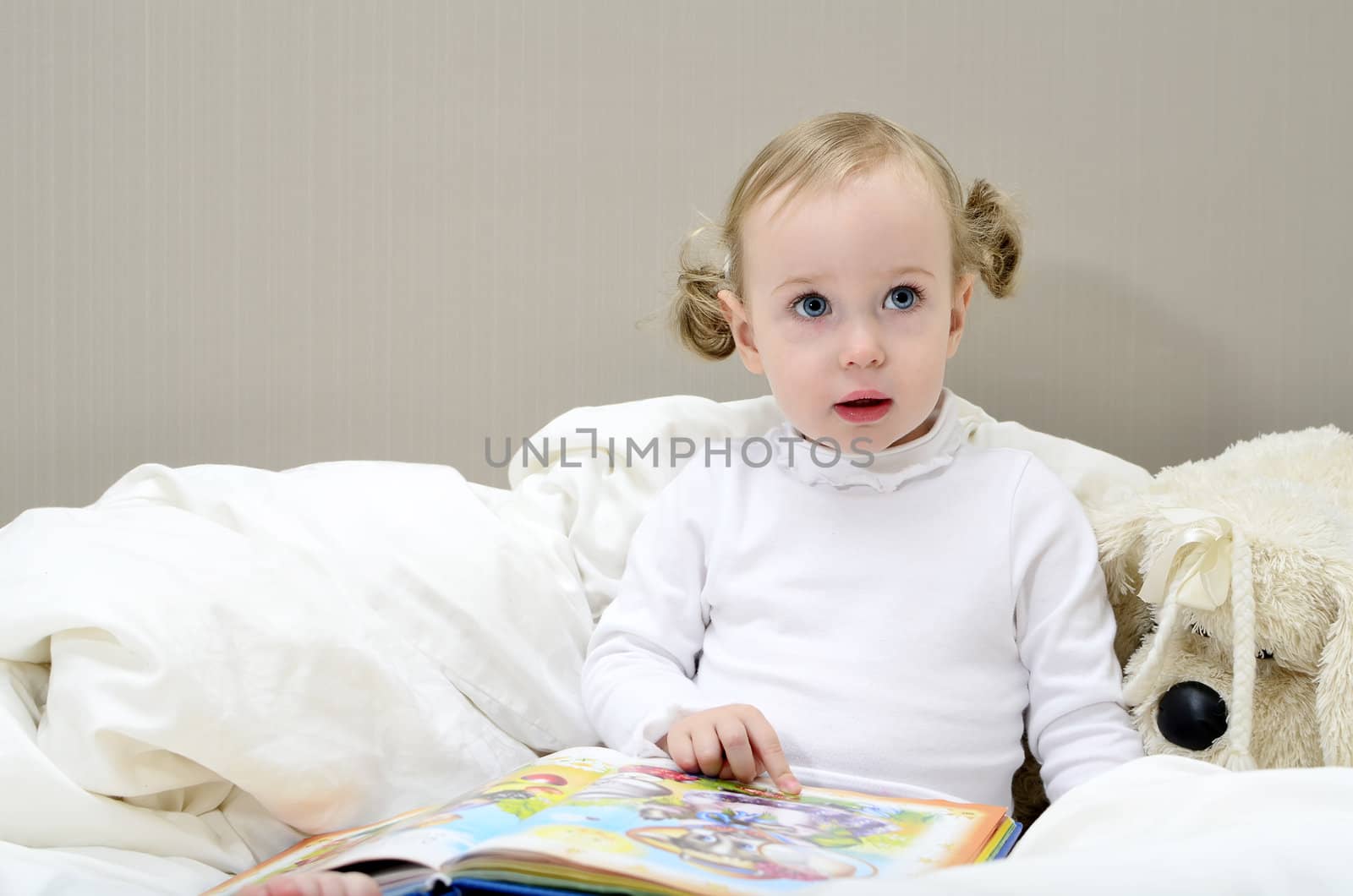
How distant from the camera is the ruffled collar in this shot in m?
0.96

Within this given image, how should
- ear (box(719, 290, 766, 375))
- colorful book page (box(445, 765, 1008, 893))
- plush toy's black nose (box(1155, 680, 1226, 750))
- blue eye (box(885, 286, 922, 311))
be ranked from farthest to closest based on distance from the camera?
1. ear (box(719, 290, 766, 375))
2. blue eye (box(885, 286, 922, 311))
3. plush toy's black nose (box(1155, 680, 1226, 750))
4. colorful book page (box(445, 765, 1008, 893))

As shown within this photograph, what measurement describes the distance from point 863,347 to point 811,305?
7cm

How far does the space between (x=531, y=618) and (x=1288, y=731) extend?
0.61 meters

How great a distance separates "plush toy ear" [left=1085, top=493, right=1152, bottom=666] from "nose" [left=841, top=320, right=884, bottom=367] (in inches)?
9.8

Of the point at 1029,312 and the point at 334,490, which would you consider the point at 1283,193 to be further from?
the point at 334,490

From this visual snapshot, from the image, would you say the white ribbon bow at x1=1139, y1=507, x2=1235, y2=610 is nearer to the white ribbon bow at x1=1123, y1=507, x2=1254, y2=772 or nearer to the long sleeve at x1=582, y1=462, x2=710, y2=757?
the white ribbon bow at x1=1123, y1=507, x2=1254, y2=772

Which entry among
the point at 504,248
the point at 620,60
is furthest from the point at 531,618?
the point at 620,60

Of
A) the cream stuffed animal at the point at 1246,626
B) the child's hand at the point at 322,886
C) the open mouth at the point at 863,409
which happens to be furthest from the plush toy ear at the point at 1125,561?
the child's hand at the point at 322,886

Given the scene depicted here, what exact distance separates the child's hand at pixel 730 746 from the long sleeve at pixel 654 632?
4cm

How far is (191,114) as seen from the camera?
1.30m

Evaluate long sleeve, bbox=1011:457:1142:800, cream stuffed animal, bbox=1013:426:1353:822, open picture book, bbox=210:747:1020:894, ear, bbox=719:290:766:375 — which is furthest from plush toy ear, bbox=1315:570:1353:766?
ear, bbox=719:290:766:375

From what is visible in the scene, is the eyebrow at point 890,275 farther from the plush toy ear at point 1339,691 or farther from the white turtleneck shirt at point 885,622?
the plush toy ear at point 1339,691

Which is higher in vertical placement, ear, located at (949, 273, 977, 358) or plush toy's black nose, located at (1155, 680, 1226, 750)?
ear, located at (949, 273, 977, 358)

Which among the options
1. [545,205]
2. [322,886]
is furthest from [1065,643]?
[545,205]
